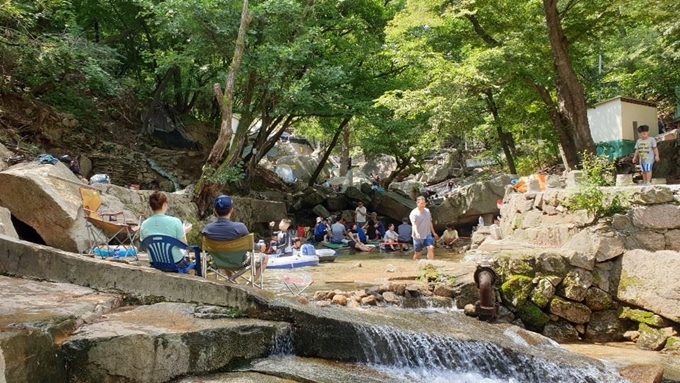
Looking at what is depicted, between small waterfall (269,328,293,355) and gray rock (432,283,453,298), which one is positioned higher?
small waterfall (269,328,293,355)

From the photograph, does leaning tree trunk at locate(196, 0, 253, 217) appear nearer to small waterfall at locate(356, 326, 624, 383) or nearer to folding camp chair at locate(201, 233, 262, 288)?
folding camp chair at locate(201, 233, 262, 288)

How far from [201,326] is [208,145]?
17.2 m

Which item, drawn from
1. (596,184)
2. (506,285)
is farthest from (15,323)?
(596,184)

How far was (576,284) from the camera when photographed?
7.85m

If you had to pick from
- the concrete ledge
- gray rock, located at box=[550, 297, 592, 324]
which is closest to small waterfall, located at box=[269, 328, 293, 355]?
the concrete ledge

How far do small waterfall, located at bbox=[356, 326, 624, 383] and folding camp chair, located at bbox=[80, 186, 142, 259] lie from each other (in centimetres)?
389

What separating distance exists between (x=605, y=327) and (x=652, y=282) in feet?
3.10

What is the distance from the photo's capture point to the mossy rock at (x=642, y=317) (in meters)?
7.18

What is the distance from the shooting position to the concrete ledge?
179 inches

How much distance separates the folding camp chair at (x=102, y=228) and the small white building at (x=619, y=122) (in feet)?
40.7

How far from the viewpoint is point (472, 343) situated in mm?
5324

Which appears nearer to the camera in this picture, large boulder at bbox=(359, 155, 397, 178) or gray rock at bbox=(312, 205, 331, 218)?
Result: gray rock at bbox=(312, 205, 331, 218)

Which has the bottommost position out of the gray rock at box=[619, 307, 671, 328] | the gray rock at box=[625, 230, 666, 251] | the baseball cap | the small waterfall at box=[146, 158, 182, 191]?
the gray rock at box=[619, 307, 671, 328]

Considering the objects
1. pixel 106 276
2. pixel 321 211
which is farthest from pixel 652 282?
pixel 321 211
